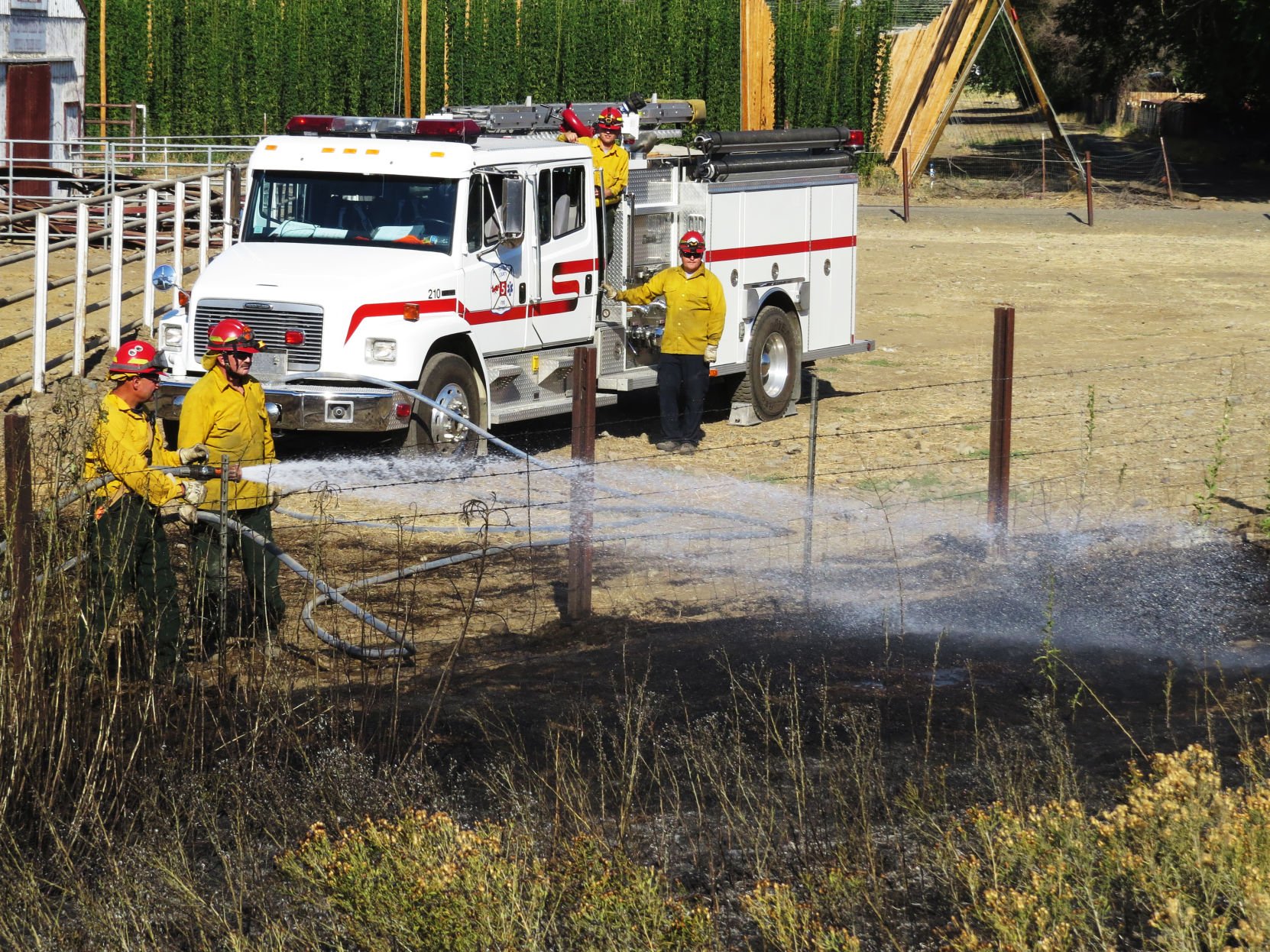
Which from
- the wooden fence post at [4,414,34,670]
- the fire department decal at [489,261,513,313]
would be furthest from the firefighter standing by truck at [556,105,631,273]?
the wooden fence post at [4,414,34,670]

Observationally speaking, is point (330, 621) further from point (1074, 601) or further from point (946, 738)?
point (1074, 601)

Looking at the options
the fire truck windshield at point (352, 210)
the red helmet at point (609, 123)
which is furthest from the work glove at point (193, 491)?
the red helmet at point (609, 123)

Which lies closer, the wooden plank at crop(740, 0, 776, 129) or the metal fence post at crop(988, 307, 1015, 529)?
the metal fence post at crop(988, 307, 1015, 529)

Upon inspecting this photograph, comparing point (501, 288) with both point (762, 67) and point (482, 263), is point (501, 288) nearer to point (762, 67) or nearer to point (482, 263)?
point (482, 263)

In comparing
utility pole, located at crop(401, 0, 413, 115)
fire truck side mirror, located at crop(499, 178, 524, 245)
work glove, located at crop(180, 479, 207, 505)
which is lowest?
work glove, located at crop(180, 479, 207, 505)

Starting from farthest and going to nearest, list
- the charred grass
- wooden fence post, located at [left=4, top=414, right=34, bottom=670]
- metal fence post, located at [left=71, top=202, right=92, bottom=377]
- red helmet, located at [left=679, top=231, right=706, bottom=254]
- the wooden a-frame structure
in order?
the wooden a-frame structure → metal fence post, located at [left=71, top=202, right=92, bottom=377] → red helmet, located at [left=679, top=231, right=706, bottom=254] → wooden fence post, located at [left=4, top=414, right=34, bottom=670] → the charred grass

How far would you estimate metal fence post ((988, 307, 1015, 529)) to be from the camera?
30.0ft

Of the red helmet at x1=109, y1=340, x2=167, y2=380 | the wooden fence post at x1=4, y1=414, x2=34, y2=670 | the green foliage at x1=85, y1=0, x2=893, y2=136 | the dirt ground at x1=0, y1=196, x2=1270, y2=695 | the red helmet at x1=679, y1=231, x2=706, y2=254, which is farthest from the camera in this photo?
the green foliage at x1=85, y1=0, x2=893, y2=136

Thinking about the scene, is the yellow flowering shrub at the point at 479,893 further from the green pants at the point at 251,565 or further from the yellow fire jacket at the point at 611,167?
the yellow fire jacket at the point at 611,167

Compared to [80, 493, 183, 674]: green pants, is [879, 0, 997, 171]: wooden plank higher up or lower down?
higher up

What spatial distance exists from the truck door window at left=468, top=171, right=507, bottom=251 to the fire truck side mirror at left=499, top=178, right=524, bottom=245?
5cm

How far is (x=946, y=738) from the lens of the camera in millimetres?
6656

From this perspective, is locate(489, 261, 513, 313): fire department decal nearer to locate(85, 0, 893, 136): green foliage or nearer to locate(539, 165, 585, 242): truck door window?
locate(539, 165, 585, 242): truck door window

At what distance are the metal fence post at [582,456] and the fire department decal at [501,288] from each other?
4039 millimetres
